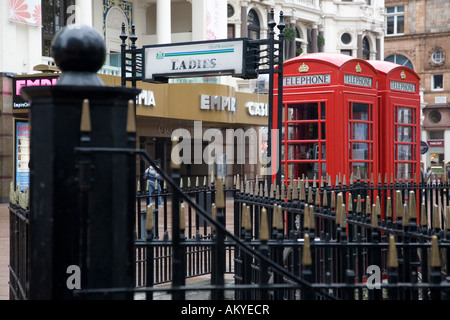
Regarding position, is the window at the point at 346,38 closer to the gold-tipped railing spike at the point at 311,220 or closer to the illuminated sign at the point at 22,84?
the illuminated sign at the point at 22,84

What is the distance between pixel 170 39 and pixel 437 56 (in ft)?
98.7

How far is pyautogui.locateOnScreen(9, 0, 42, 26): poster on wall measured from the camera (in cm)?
2178

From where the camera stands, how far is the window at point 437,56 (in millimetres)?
51406

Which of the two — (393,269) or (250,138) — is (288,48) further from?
(393,269)

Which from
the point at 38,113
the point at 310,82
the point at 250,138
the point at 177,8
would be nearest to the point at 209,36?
the point at 177,8

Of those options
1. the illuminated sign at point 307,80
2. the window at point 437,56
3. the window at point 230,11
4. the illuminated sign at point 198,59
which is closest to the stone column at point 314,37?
the window at point 230,11

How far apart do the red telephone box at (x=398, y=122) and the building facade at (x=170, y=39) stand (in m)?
3.79

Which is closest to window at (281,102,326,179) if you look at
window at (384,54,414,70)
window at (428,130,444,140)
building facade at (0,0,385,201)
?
building facade at (0,0,385,201)

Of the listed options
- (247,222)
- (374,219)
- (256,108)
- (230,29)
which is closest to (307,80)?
(374,219)

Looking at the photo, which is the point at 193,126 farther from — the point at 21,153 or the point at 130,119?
the point at 130,119

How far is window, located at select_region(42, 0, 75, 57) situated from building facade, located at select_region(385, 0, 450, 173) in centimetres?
3204

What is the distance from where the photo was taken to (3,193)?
22.5 meters

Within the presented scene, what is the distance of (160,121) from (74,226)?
24.0 metres

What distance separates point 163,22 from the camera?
27047 mm
